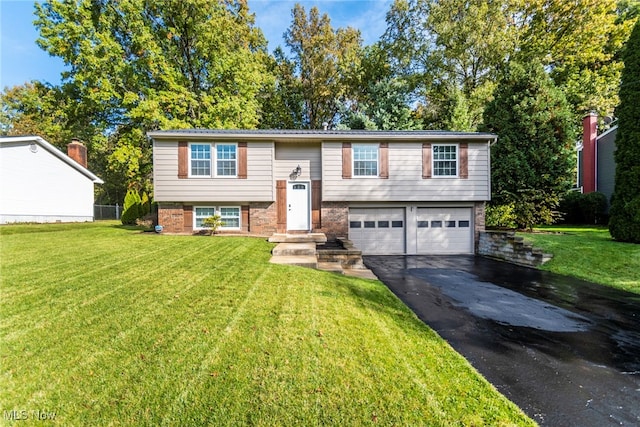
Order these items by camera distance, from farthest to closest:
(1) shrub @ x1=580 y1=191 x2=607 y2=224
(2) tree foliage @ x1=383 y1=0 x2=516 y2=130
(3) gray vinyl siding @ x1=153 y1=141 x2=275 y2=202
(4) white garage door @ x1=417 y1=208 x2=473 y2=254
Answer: (2) tree foliage @ x1=383 y1=0 x2=516 y2=130, (1) shrub @ x1=580 y1=191 x2=607 y2=224, (4) white garage door @ x1=417 y1=208 x2=473 y2=254, (3) gray vinyl siding @ x1=153 y1=141 x2=275 y2=202

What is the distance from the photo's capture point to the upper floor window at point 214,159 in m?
11.1

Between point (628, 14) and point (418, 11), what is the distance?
13.8 m

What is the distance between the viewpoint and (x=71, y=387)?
2186 mm

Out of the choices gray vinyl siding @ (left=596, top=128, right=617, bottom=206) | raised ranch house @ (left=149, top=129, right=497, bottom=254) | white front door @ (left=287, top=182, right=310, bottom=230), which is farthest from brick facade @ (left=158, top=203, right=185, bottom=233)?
gray vinyl siding @ (left=596, top=128, right=617, bottom=206)

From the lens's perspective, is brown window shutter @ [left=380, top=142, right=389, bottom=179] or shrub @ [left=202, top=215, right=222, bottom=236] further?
brown window shutter @ [left=380, top=142, right=389, bottom=179]

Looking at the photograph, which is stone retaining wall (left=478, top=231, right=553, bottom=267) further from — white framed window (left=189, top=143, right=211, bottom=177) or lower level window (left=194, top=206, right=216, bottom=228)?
white framed window (left=189, top=143, right=211, bottom=177)

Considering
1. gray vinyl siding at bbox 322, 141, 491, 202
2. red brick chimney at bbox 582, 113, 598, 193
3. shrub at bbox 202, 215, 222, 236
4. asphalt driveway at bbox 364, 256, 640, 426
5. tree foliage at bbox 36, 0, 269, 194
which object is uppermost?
tree foliage at bbox 36, 0, 269, 194

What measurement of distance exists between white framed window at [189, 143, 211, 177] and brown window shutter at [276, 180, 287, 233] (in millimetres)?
2655

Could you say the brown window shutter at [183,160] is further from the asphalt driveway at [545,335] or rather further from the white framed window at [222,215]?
the asphalt driveway at [545,335]

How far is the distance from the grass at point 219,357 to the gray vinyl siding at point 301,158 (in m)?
7.31

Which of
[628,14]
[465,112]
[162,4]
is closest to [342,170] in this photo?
[465,112]

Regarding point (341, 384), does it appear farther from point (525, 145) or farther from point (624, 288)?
point (525, 145)

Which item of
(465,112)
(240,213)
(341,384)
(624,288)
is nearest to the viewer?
(341,384)

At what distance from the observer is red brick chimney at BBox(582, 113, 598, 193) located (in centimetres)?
1695
